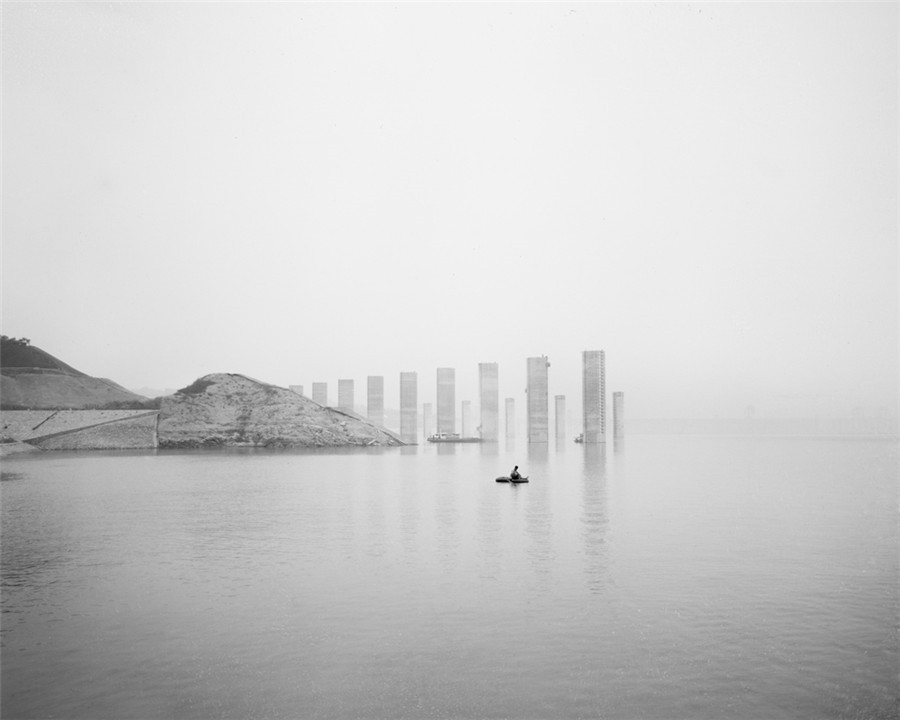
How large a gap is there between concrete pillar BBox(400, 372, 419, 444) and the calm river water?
110452 millimetres

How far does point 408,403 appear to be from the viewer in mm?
145000

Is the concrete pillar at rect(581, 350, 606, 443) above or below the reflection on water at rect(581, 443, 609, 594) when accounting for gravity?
above

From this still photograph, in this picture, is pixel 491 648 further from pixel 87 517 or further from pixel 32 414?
pixel 32 414

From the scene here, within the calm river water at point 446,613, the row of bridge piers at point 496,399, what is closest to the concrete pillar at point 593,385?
the row of bridge piers at point 496,399

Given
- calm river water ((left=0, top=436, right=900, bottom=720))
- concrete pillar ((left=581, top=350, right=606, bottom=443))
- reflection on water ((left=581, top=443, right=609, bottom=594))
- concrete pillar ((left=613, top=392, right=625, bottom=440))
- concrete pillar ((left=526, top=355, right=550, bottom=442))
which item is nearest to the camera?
calm river water ((left=0, top=436, right=900, bottom=720))

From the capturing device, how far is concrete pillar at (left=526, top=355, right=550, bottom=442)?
5546 inches

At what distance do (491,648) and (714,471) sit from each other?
205ft

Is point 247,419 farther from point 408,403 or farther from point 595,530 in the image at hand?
point 595,530

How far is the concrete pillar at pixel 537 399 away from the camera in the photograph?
140875 millimetres

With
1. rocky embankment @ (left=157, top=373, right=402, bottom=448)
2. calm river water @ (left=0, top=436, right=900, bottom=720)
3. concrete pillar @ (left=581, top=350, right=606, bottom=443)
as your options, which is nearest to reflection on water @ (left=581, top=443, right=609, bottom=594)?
calm river water @ (left=0, top=436, right=900, bottom=720)

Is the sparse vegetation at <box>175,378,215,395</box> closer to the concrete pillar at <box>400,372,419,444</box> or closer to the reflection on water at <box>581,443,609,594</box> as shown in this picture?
the concrete pillar at <box>400,372,419,444</box>

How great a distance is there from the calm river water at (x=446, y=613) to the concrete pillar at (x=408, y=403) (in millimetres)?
110452

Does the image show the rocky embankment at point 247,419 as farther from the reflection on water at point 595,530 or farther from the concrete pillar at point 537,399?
the reflection on water at point 595,530

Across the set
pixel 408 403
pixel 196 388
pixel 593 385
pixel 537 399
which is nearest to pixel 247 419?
pixel 196 388
